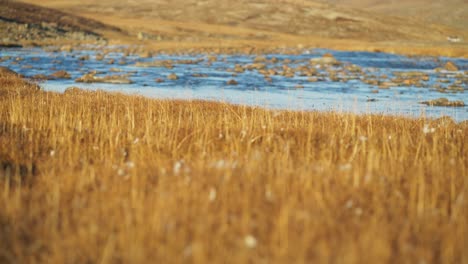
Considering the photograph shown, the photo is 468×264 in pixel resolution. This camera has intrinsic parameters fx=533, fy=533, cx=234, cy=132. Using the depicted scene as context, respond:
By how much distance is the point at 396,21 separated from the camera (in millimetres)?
147875

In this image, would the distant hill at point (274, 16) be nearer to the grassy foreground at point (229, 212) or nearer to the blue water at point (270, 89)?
the blue water at point (270, 89)

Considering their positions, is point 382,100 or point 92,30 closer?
point 382,100

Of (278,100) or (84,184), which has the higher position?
(84,184)

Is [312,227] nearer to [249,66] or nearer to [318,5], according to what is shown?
[249,66]

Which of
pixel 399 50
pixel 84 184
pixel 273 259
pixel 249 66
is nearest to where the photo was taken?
pixel 273 259

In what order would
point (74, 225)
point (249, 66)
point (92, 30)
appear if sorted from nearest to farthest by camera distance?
point (74, 225), point (249, 66), point (92, 30)

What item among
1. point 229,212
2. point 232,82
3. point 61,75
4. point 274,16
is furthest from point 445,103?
point 274,16

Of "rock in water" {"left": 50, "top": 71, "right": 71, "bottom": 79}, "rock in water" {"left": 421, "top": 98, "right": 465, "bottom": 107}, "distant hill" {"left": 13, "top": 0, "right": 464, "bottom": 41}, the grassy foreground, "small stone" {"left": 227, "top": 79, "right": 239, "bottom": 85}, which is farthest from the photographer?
"distant hill" {"left": 13, "top": 0, "right": 464, "bottom": 41}

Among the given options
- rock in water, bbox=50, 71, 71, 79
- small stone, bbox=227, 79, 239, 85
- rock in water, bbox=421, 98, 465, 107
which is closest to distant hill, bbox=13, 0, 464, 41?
rock in water, bbox=50, 71, 71, 79

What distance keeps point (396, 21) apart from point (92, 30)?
90.1m

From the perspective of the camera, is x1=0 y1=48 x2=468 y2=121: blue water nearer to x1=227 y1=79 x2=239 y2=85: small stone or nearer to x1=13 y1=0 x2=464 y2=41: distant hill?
x1=227 y1=79 x2=239 y2=85: small stone

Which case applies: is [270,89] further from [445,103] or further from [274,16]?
[274,16]

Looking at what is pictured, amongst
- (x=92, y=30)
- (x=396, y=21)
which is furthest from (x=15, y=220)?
(x=396, y=21)

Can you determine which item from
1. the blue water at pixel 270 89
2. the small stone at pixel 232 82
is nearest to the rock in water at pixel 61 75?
the blue water at pixel 270 89
